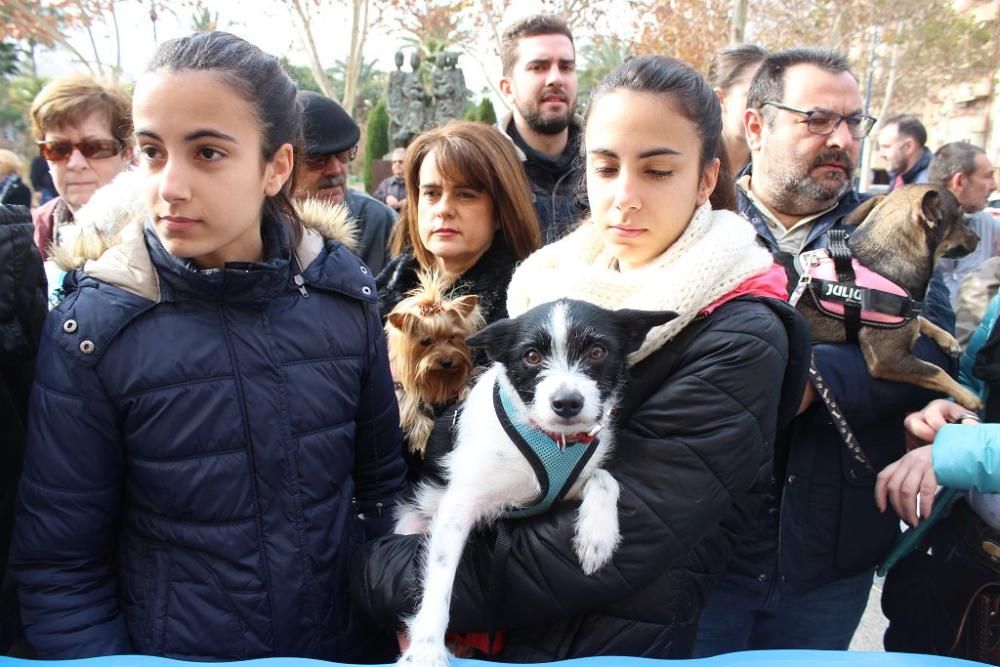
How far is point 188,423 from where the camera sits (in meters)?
1.85

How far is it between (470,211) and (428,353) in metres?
0.66

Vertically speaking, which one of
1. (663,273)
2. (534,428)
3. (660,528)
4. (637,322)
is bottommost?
(660,528)

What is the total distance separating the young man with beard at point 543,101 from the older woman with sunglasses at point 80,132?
238 cm

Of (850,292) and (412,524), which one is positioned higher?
(850,292)

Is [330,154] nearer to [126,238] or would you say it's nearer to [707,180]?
[126,238]

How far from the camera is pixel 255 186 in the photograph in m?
1.98

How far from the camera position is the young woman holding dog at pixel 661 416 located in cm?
180

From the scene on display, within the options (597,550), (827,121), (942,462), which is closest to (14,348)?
(597,550)

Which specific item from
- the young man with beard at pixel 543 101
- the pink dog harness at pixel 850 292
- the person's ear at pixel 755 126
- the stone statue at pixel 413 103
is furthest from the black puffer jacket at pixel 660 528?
the stone statue at pixel 413 103

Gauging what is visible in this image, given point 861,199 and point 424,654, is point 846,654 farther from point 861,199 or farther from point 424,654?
point 861,199

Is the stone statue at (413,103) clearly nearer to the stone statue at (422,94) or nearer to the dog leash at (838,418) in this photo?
the stone statue at (422,94)

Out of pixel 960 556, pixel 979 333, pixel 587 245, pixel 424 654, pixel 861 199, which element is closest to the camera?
pixel 424 654

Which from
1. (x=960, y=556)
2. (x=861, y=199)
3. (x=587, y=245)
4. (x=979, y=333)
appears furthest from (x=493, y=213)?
(x=960, y=556)

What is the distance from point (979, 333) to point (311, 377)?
8.73ft
